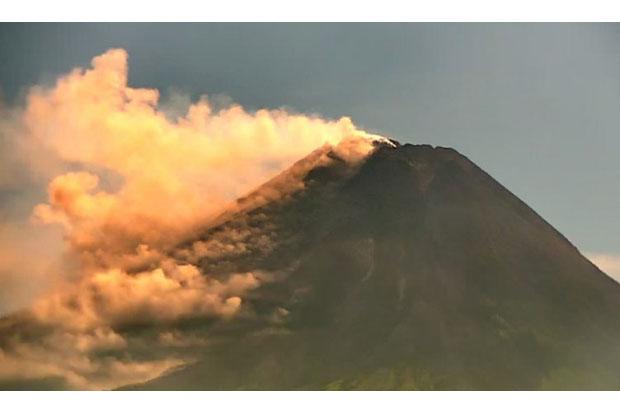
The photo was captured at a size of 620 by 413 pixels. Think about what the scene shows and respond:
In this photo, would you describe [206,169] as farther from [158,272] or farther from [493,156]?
[493,156]

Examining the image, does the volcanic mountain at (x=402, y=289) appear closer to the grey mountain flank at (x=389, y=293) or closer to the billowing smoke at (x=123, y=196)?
the grey mountain flank at (x=389, y=293)

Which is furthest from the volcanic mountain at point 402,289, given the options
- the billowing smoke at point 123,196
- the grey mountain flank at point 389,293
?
the billowing smoke at point 123,196

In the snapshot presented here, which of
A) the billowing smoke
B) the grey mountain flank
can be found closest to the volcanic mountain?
the grey mountain flank

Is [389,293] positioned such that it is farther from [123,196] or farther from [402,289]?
[123,196]

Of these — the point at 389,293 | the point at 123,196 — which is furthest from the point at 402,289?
the point at 123,196

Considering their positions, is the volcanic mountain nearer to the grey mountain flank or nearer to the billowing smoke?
the grey mountain flank
